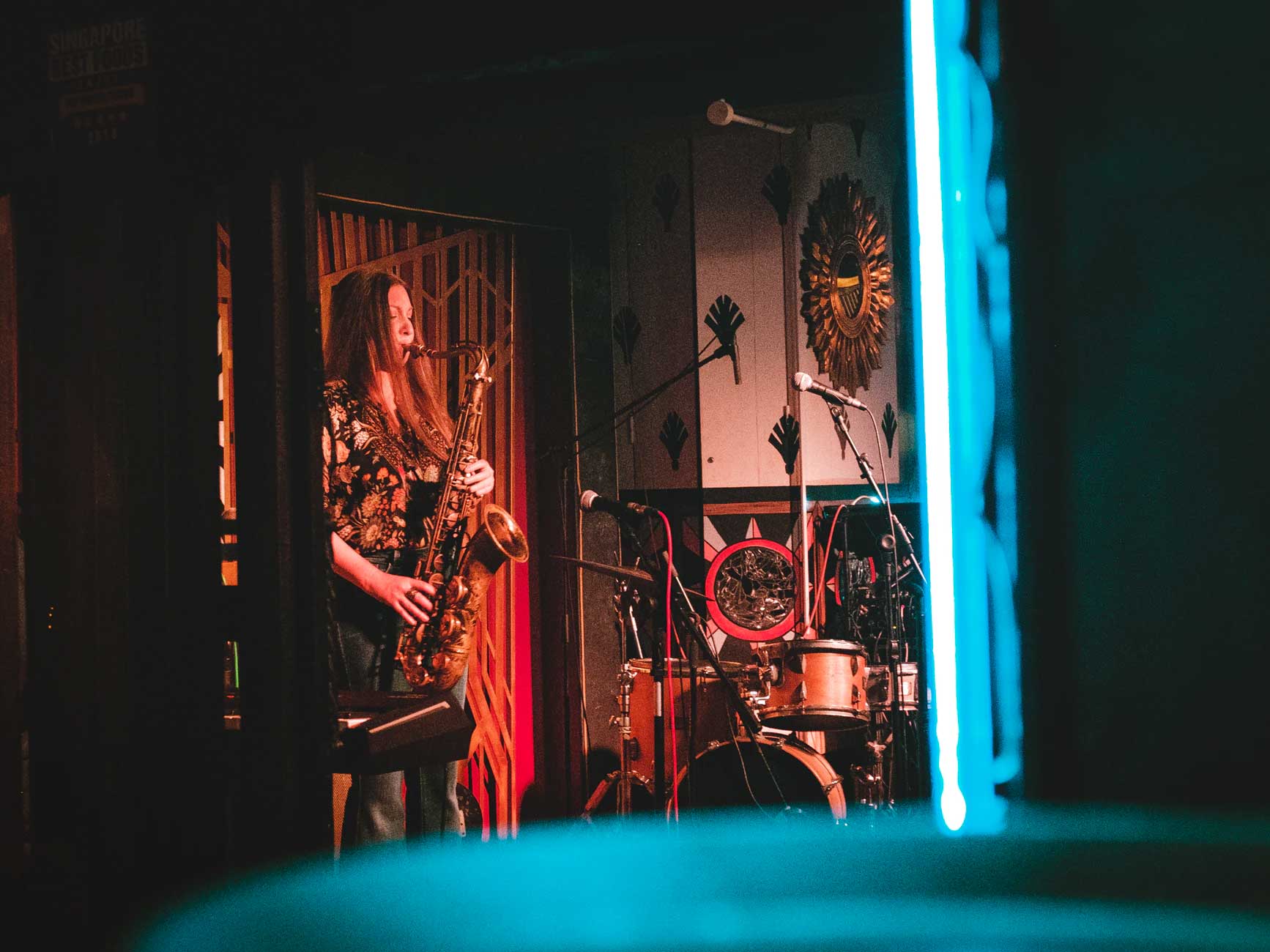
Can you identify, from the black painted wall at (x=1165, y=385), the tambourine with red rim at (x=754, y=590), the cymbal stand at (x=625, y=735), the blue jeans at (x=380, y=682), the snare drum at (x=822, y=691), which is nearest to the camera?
Answer: the black painted wall at (x=1165, y=385)

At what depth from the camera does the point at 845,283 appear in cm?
534

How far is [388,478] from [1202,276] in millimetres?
2859

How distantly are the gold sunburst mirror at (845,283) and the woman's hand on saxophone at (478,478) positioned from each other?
1906mm

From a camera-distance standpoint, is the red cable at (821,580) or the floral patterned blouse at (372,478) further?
the red cable at (821,580)

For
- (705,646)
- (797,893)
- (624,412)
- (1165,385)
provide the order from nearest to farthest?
(797,893)
(1165,385)
(705,646)
(624,412)

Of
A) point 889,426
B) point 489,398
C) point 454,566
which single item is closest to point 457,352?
point 489,398

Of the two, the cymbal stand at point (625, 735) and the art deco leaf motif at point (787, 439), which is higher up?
the art deco leaf motif at point (787, 439)

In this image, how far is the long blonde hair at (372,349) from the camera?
162 inches

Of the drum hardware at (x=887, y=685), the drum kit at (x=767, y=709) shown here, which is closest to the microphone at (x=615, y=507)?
the drum kit at (x=767, y=709)

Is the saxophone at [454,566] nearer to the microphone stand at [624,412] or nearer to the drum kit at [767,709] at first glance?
the microphone stand at [624,412]

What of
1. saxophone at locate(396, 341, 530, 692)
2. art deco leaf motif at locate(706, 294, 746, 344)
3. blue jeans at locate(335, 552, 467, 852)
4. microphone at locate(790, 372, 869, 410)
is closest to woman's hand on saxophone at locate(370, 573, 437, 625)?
blue jeans at locate(335, 552, 467, 852)

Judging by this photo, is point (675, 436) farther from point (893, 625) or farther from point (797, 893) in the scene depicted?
point (797, 893)

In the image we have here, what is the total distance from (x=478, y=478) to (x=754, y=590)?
1.25m

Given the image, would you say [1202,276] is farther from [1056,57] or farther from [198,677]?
[198,677]
